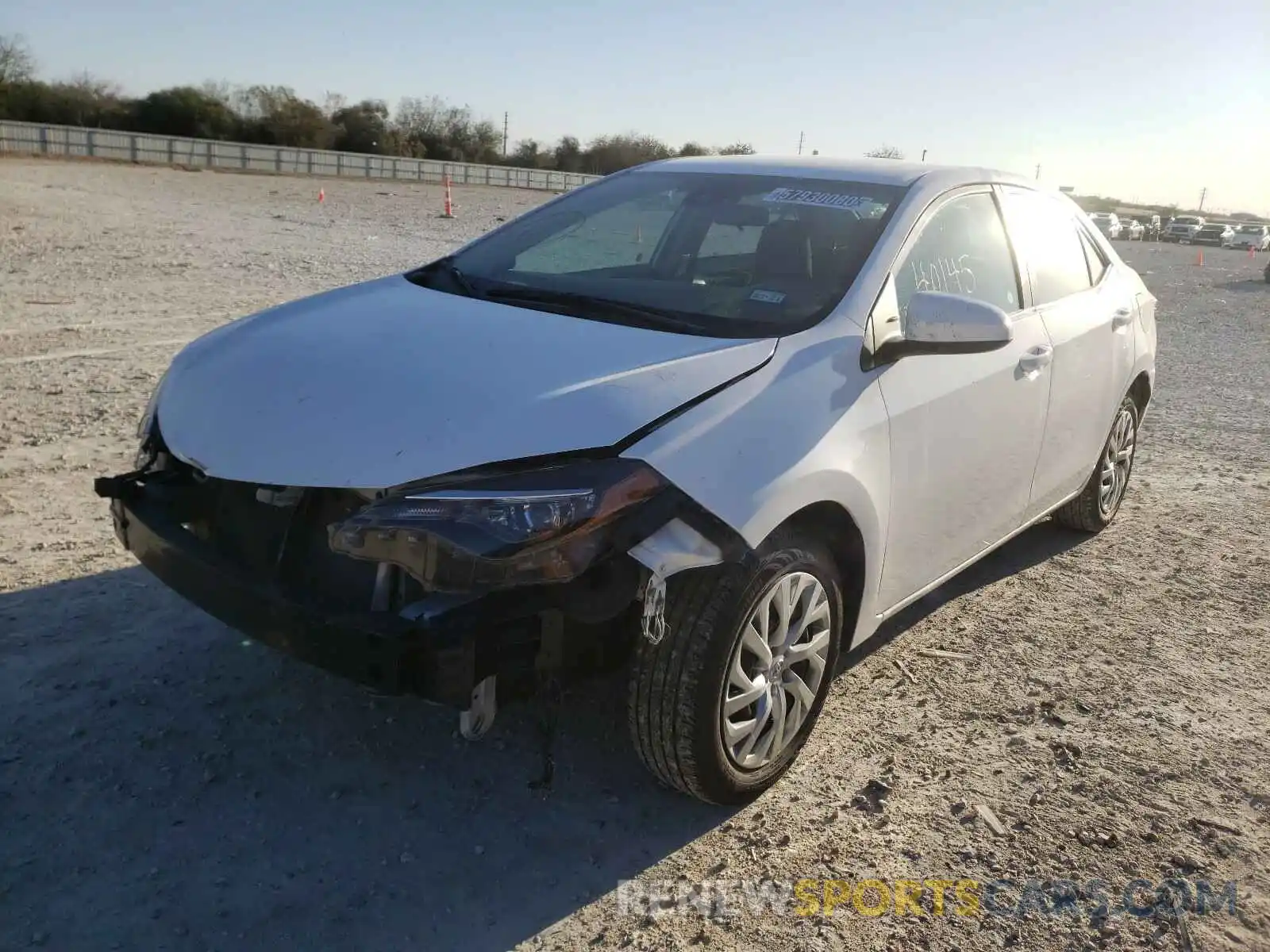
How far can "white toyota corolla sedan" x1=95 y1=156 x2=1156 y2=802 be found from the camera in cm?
238

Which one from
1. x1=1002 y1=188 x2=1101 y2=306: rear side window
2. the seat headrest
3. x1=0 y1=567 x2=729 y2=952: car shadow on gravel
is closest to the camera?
x1=0 y1=567 x2=729 y2=952: car shadow on gravel

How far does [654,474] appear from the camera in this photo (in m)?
2.46

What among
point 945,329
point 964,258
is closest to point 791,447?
point 945,329

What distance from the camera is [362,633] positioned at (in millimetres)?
2326

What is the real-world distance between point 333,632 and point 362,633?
9 centimetres

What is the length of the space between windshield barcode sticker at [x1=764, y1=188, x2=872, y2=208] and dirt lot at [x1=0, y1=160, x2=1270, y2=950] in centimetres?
168

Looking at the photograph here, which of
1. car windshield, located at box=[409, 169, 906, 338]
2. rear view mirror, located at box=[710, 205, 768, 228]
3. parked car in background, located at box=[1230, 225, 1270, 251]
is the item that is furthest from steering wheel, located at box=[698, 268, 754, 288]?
parked car in background, located at box=[1230, 225, 1270, 251]

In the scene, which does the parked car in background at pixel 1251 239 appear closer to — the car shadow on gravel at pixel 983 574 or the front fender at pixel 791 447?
the car shadow on gravel at pixel 983 574

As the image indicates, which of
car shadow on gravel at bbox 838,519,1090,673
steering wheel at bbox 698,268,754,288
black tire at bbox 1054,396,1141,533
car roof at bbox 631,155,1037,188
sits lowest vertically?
car shadow on gravel at bbox 838,519,1090,673

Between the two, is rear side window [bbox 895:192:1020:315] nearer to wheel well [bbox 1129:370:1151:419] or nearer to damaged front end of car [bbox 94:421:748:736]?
damaged front end of car [bbox 94:421:748:736]

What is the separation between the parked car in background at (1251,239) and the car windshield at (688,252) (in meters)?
60.8

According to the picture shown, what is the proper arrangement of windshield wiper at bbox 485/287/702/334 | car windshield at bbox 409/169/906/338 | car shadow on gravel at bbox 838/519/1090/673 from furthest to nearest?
car shadow on gravel at bbox 838/519/1090/673, car windshield at bbox 409/169/906/338, windshield wiper at bbox 485/287/702/334

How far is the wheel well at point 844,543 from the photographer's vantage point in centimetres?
291

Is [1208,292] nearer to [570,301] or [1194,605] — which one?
[1194,605]
